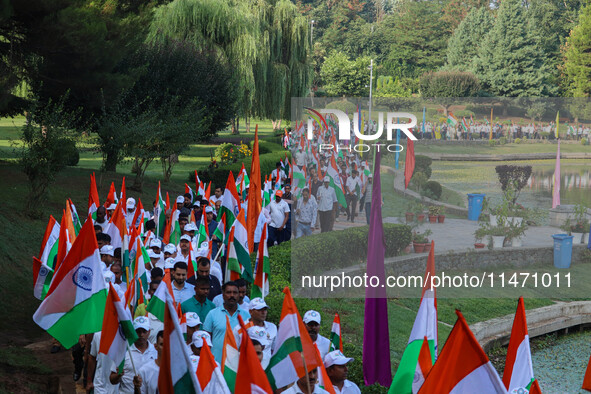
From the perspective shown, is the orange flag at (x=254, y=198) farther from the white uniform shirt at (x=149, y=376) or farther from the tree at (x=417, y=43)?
the tree at (x=417, y=43)

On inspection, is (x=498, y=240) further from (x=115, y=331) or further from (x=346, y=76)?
(x=346, y=76)

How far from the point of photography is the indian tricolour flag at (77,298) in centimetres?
755

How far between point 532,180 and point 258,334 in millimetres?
5606

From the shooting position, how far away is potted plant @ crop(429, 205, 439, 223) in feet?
36.1

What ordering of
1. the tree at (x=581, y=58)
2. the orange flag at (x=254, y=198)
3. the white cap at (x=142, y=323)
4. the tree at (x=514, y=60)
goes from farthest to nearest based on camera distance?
1. the tree at (x=514, y=60)
2. the tree at (x=581, y=58)
3. the orange flag at (x=254, y=198)
4. the white cap at (x=142, y=323)

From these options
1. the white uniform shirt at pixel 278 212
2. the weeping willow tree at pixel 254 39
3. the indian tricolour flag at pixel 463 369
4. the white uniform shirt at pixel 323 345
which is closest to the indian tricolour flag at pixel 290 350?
the white uniform shirt at pixel 323 345

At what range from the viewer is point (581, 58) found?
51.8 m

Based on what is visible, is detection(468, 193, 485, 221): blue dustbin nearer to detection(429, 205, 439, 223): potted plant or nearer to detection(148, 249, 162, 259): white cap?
detection(429, 205, 439, 223): potted plant

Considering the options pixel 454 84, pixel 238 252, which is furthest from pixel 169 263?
pixel 454 84

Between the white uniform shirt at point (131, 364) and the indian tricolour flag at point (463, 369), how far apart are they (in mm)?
2644

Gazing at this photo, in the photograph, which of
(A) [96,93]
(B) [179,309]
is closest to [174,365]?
(B) [179,309]

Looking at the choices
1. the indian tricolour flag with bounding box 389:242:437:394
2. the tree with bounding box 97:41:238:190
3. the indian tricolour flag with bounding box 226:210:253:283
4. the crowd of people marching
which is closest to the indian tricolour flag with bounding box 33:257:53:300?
the crowd of people marching

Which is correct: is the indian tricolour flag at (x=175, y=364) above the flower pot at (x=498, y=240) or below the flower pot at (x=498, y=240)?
above

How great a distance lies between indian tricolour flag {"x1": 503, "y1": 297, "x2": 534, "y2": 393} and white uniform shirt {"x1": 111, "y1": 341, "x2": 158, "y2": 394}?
2.96 metres
